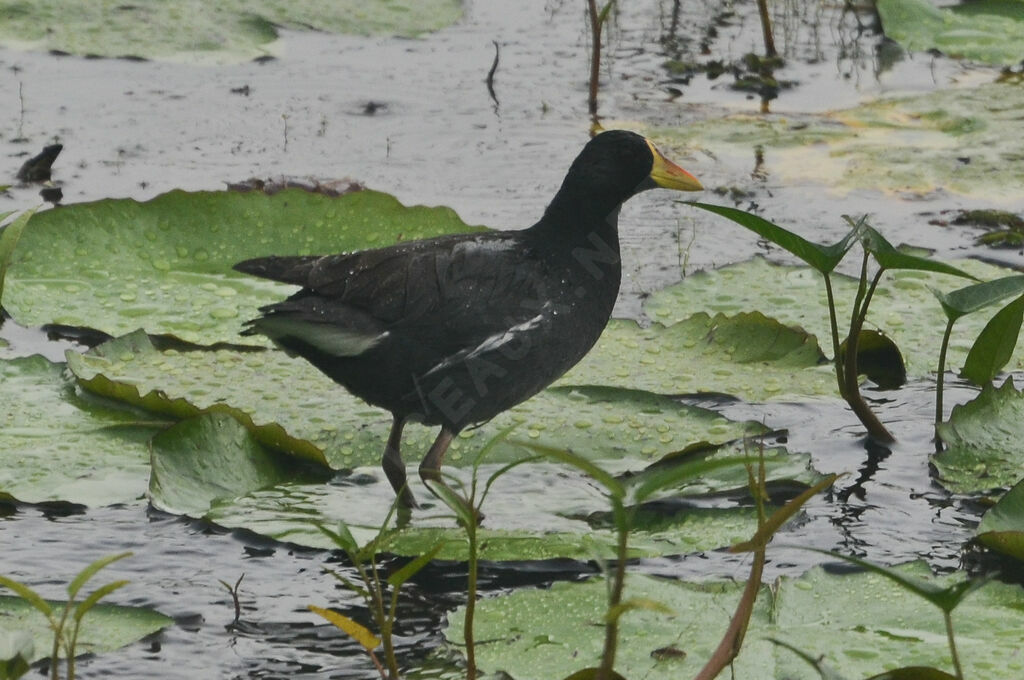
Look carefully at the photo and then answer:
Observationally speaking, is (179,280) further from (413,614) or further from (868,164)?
(868,164)

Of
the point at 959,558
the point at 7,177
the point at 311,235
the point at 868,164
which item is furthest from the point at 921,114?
the point at 7,177

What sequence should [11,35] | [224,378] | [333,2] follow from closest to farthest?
[224,378] < [11,35] < [333,2]

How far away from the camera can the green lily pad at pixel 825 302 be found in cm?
382

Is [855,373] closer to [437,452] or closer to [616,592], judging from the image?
[437,452]

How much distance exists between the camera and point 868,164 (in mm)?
5055

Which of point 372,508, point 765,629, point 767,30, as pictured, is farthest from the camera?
point 767,30

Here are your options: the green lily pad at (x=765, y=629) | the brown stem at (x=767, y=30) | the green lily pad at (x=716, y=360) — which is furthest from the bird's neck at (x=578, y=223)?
the brown stem at (x=767, y=30)

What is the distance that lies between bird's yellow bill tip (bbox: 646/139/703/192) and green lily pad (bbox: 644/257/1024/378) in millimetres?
391

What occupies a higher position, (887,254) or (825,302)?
(887,254)

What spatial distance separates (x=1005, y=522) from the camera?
111 inches

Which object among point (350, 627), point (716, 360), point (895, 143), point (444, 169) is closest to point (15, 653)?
point (350, 627)

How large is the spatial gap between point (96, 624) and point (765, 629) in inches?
44.8

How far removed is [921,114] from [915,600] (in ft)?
10.9

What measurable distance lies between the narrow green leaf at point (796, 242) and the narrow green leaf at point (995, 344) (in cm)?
44
